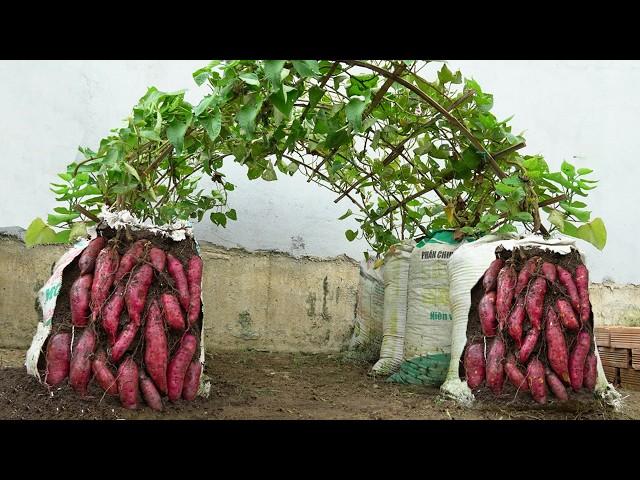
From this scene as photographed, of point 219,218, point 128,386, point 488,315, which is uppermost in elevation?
point 219,218

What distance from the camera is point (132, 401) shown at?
1602 millimetres

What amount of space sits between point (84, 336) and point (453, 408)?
3.47 feet

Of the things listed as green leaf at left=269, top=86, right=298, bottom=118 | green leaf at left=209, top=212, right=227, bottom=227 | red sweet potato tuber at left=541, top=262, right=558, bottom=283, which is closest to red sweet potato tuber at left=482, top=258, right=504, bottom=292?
red sweet potato tuber at left=541, top=262, right=558, bottom=283

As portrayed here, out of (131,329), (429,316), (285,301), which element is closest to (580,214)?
(429,316)

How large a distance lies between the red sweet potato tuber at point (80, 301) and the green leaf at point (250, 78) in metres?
0.68

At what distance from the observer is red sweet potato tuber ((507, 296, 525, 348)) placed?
6.03 ft

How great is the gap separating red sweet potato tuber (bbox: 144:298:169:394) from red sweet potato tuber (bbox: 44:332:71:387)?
0.65ft

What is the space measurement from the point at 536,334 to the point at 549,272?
7.5 inches

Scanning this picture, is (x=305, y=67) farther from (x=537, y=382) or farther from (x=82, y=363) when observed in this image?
(x=537, y=382)

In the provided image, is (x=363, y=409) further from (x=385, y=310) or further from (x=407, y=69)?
(x=407, y=69)

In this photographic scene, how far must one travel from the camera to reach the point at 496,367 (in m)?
1.84

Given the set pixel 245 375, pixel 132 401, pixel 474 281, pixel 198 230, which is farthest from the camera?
pixel 198 230

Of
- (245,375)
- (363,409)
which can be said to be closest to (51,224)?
(245,375)

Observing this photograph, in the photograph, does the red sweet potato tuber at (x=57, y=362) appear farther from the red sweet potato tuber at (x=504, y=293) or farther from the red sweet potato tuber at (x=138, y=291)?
the red sweet potato tuber at (x=504, y=293)
